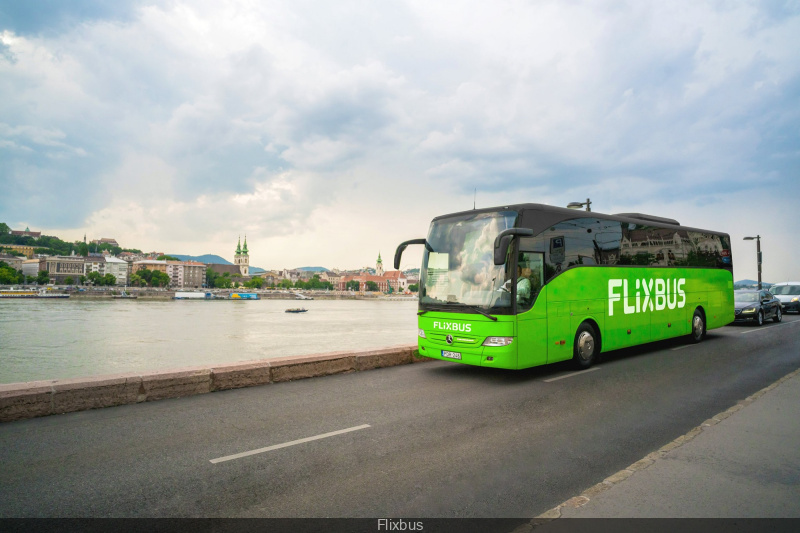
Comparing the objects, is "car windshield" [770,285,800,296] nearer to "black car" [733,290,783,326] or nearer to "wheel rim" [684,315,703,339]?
"black car" [733,290,783,326]

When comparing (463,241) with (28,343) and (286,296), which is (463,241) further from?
(286,296)

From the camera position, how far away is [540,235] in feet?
26.8

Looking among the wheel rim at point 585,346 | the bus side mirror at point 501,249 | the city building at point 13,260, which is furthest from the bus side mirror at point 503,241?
the city building at point 13,260

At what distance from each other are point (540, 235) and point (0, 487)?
777 cm

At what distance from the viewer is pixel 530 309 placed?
7.78m

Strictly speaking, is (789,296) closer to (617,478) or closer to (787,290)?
(787,290)

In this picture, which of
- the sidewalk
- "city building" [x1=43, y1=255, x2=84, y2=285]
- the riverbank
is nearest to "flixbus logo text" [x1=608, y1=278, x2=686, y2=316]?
the sidewalk

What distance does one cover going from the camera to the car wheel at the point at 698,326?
12920mm

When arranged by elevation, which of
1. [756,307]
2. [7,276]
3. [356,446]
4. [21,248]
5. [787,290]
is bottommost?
[356,446]

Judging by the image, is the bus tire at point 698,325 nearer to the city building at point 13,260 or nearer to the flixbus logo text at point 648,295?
the flixbus logo text at point 648,295

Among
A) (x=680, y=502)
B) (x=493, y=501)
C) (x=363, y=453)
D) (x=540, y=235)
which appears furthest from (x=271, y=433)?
(x=540, y=235)

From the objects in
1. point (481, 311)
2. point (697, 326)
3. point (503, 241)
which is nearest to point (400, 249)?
point (481, 311)

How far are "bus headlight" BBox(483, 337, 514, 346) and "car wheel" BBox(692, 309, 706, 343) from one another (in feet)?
27.9

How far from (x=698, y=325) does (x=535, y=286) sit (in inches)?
326
